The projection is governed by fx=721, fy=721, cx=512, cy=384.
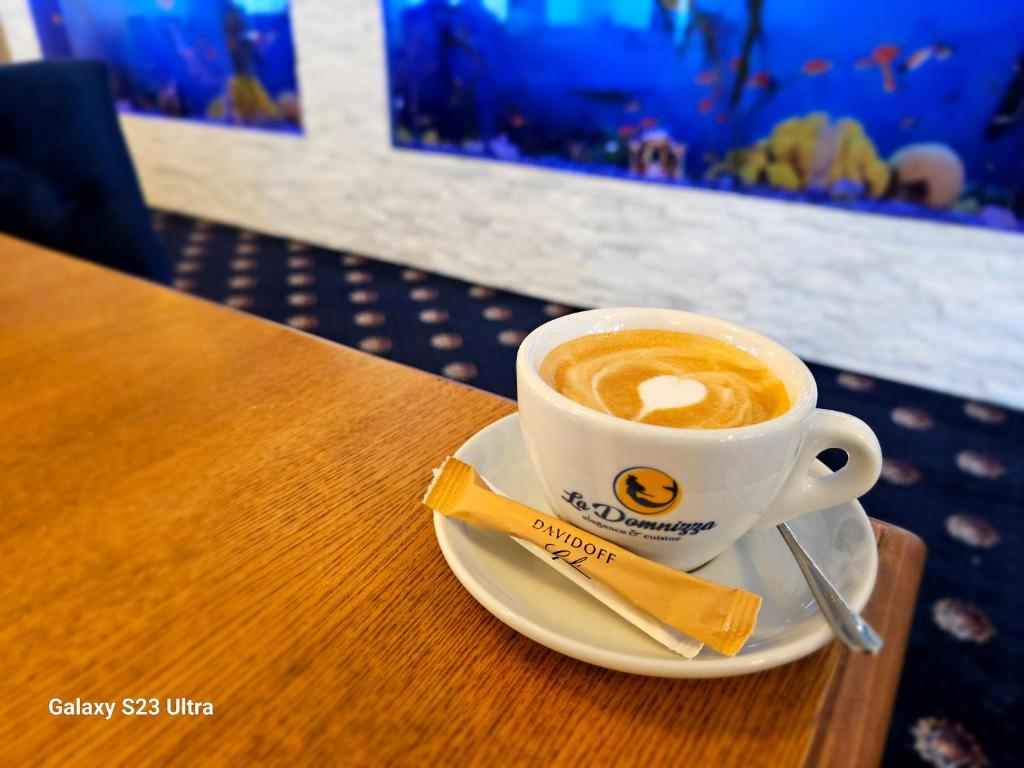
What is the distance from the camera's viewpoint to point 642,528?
35 cm

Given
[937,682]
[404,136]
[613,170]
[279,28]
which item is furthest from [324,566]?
[279,28]

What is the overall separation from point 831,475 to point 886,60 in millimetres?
1587

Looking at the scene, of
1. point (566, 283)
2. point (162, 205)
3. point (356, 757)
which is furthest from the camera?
point (162, 205)

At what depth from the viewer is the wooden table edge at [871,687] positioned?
30cm

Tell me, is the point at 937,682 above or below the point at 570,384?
below

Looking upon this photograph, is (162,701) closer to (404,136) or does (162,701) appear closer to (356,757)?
(356,757)

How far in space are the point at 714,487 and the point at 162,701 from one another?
0.26m

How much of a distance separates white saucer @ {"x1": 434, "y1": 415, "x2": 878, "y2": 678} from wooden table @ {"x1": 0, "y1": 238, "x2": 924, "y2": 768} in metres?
0.02

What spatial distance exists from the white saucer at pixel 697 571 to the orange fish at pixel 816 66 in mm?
1582

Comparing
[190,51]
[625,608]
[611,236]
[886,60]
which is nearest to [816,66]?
[886,60]

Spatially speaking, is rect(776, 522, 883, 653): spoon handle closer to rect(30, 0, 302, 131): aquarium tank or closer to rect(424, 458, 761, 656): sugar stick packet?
rect(424, 458, 761, 656): sugar stick packet

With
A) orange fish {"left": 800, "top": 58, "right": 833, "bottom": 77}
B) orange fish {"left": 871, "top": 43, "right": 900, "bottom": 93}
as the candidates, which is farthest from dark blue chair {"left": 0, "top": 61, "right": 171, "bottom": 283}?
orange fish {"left": 871, "top": 43, "right": 900, "bottom": 93}

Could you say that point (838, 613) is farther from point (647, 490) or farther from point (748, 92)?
point (748, 92)

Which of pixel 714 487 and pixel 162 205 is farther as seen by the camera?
pixel 162 205
